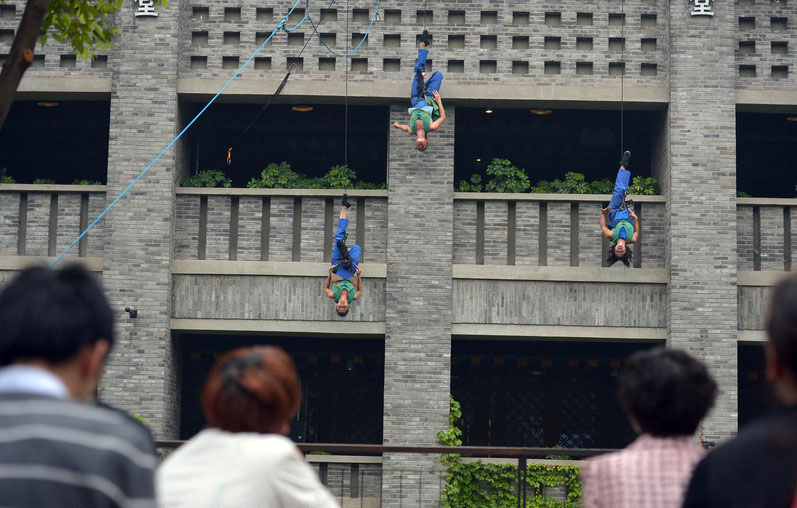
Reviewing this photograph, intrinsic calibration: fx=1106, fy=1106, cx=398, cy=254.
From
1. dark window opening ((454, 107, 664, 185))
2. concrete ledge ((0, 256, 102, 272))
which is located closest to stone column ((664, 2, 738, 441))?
dark window opening ((454, 107, 664, 185))

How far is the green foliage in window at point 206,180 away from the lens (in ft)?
63.0

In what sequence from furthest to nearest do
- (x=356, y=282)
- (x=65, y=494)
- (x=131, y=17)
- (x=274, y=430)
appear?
1. (x=131, y=17)
2. (x=356, y=282)
3. (x=274, y=430)
4. (x=65, y=494)

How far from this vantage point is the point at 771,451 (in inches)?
106

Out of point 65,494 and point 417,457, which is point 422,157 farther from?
point 65,494

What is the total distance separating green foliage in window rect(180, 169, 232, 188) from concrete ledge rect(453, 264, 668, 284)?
437cm

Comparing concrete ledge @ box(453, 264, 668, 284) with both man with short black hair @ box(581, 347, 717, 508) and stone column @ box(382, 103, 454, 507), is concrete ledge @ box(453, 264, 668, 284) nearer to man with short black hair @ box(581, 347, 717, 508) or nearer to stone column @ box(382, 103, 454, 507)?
stone column @ box(382, 103, 454, 507)

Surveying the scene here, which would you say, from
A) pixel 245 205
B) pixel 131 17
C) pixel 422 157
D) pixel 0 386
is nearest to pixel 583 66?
pixel 422 157

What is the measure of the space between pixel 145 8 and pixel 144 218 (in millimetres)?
3645

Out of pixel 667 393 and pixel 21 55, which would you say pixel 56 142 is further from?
pixel 667 393

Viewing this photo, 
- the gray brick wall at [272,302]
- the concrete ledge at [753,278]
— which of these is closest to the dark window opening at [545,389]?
the concrete ledge at [753,278]

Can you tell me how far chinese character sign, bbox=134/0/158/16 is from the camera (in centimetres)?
1897

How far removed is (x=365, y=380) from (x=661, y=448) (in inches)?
637

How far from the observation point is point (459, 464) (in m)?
17.9

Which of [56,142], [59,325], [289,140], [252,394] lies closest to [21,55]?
[252,394]
